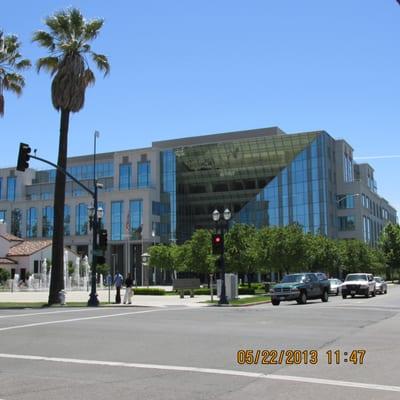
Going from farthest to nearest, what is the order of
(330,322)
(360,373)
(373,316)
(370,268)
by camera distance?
1. (370,268)
2. (373,316)
3. (330,322)
4. (360,373)

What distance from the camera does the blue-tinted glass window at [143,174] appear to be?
98062mm

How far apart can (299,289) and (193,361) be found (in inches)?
859

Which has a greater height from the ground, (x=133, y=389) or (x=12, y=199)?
(x=12, y=199)

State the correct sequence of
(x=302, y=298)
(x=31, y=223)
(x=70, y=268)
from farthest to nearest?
(x=31, y=223), (x=70, y=268), (x=302, y=298)

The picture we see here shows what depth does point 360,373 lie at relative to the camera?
30.3 feet

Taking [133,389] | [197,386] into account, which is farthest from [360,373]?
[133,389]

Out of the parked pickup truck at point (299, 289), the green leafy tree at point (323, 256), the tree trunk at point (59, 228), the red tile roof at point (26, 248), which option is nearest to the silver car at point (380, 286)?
the green leafy tree at point (323, 256)

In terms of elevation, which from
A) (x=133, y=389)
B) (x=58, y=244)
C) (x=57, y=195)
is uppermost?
(x=57, y=195)

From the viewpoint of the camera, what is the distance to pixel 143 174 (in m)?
98.4

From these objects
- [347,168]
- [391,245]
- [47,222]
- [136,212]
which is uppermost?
[347,168]

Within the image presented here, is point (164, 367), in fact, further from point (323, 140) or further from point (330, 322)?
point (323, 140)

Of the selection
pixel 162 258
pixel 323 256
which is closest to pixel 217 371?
pixel 323 256

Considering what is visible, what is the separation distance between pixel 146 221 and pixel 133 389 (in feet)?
285
